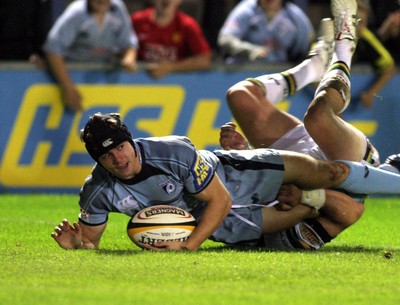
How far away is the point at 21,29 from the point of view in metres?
13.4

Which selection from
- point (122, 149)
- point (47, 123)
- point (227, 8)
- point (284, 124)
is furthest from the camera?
point (227, 8)

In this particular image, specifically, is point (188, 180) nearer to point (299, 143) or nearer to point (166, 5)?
point (299, 143)

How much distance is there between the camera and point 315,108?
8.83 meters

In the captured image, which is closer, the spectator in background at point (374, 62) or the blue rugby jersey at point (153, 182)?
the blue rugby jersey at point (153, 182)

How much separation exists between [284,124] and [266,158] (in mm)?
1079

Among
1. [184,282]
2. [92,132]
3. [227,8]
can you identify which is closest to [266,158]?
[92,132]

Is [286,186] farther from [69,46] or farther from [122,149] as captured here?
[69,46]

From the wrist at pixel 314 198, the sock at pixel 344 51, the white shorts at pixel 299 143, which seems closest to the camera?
the wrist at pixel 314 198

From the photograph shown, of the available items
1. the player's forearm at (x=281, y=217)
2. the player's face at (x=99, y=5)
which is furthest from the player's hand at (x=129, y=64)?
the player's forearm at (x=281, y=217)

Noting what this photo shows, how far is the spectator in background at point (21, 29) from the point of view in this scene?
43.7 feet

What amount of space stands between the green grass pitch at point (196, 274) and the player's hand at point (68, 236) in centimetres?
9

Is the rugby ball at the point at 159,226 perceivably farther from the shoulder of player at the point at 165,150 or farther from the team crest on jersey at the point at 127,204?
the shoulder of player at the point at 165,150

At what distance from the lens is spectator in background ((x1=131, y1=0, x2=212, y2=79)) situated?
13.2m

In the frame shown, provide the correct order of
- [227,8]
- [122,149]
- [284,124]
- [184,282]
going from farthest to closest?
[227,8], [284,124], [122,149], [184,282]
